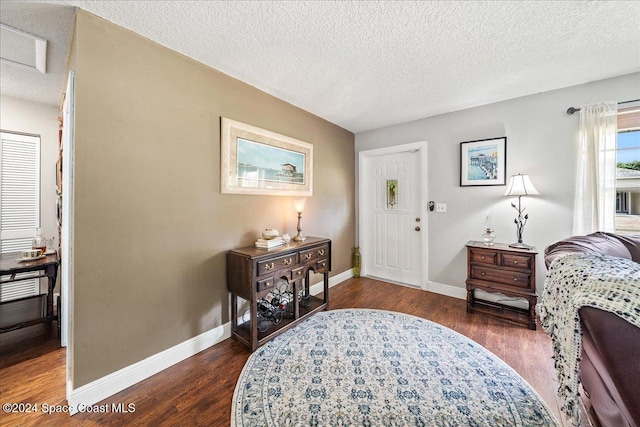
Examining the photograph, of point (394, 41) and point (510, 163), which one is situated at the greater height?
point (394, 41)

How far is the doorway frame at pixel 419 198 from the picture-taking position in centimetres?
328

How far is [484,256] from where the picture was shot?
8.36 ft

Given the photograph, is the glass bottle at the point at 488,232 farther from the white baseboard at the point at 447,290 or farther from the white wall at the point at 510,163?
the white baseboard at the point at 447,290

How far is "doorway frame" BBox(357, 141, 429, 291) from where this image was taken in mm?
3277

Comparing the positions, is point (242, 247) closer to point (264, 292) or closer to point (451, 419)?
point (264, 292)

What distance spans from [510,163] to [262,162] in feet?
9.23

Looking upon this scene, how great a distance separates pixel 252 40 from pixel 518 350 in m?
3.22

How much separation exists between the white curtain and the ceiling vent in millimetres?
4652

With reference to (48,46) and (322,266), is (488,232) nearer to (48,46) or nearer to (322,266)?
(322,266)

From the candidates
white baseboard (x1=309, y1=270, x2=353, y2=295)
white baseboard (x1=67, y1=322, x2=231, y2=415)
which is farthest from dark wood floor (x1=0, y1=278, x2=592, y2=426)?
white baseboard (x1=309, y1=270, x2=353, y2=295)

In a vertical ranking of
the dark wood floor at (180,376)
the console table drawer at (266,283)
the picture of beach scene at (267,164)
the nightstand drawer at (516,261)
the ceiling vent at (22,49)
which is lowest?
the dark wood floor at (180,376)

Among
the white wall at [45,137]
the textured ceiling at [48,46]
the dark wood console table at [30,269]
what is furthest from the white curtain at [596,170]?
the white wall at [45,137]

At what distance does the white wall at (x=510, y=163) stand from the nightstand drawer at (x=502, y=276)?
381 mm

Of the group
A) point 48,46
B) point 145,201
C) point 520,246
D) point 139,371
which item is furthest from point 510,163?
point 48,46
